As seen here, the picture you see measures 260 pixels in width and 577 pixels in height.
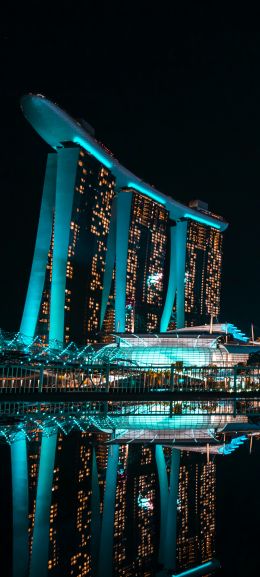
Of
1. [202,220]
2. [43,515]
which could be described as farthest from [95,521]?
[202,220]

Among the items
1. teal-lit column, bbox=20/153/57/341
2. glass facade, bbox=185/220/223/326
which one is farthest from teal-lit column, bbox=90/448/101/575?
glass facade, bbox=185/220/223/326

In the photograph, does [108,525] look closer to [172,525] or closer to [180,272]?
[172,525]

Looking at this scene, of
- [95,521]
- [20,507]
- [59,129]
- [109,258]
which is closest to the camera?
[95,521]

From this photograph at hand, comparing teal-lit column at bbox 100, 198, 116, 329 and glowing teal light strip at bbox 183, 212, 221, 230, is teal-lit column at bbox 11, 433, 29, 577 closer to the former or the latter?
teal-lit column at bbox 100, 198, 116, 329

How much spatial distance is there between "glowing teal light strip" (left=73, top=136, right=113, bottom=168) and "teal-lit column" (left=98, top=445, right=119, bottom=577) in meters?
47.9

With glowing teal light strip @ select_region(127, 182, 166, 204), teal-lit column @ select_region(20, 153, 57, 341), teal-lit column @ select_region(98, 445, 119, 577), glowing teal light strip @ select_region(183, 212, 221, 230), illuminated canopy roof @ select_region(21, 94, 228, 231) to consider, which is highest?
glowing teal light strip @ select_region(183, 212, 221, 230)

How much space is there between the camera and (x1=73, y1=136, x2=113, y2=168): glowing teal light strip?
166 feet

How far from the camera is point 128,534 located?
3.53 m

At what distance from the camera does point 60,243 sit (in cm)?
4434

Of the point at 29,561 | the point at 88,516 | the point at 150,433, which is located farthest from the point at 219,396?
the point at 29,561

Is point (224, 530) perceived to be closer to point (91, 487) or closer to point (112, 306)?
point (91, 487)

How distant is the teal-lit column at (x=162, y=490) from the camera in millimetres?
3374

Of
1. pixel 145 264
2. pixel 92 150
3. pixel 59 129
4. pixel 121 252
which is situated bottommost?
pixel 121 252

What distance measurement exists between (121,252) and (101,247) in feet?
13.9
